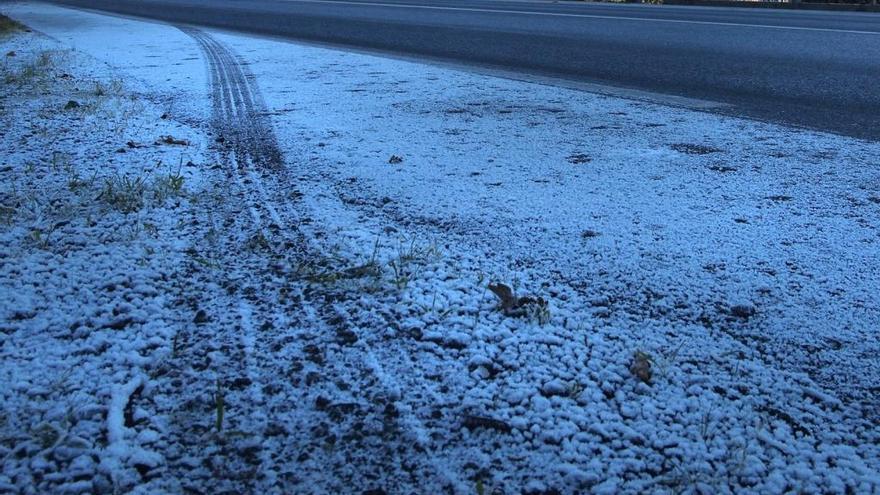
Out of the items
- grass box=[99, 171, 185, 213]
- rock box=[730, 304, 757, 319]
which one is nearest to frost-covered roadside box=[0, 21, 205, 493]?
grass box=[99, 171, 185, 213]

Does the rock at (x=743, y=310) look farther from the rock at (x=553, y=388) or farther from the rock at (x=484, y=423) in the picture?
the rock at (x=484, y=423)

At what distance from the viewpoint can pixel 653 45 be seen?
298 inches

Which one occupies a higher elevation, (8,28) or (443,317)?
(8,28)

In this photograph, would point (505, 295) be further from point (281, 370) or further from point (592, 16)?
point (592, 16)

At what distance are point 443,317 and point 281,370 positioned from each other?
46cm

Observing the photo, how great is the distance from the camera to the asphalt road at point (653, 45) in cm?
456

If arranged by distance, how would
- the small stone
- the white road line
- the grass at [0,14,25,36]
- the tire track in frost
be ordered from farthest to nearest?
the white road line < the grass at [0,14,25,36] < the small stone < the tire track in frost

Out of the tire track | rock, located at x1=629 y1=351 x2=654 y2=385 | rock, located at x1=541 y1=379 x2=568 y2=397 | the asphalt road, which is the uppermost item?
the asphalt road

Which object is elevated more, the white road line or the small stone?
the white road line

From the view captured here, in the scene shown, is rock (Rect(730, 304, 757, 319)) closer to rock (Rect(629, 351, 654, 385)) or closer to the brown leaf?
rock (Rect(629, 351, 654, 385))

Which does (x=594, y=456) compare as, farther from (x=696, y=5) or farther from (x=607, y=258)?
(x=696, y=5)

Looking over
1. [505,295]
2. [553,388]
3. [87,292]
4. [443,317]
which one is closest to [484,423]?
[553,388]

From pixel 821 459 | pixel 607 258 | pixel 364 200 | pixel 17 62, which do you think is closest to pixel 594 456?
pixel 821 459

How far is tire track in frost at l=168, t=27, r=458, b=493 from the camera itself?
45.8 inches
